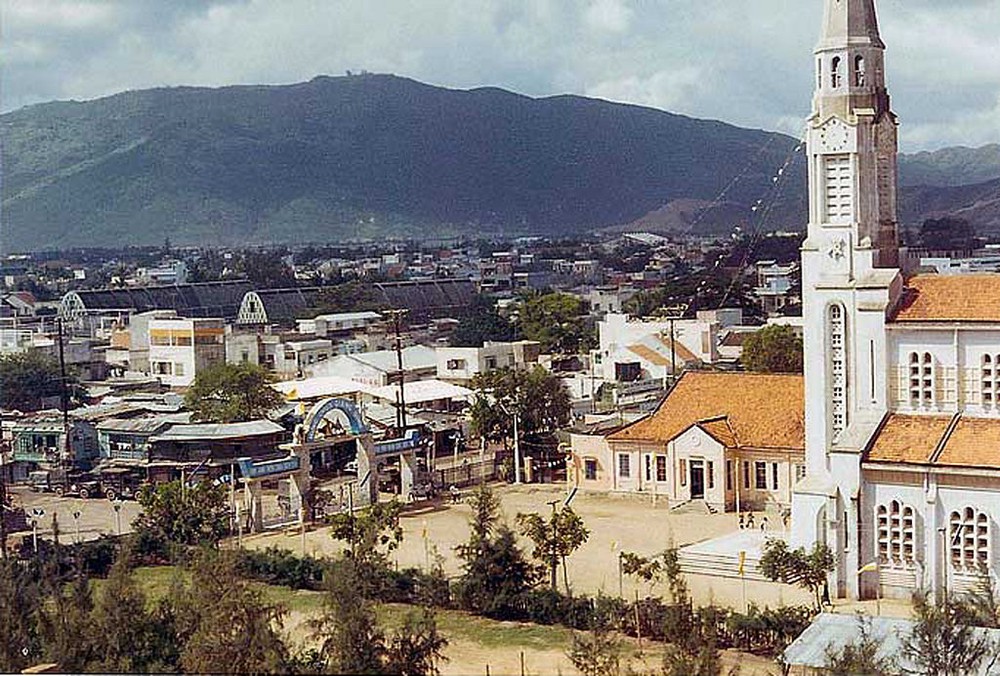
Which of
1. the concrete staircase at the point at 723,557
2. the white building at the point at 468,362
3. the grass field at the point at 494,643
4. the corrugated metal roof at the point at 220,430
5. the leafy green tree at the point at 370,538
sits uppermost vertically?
the white building at the point at 468,362

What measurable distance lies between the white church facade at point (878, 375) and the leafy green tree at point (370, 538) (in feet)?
7.09

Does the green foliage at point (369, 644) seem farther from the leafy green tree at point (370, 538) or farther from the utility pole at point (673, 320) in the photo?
the utility pole at point (673, 320)

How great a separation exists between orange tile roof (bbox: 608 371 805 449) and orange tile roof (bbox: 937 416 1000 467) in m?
2.24

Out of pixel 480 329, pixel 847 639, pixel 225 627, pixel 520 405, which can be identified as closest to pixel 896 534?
pixel 847 639

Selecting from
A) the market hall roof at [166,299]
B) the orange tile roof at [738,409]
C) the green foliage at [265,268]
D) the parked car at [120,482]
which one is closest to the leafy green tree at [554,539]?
the orange tile roof at [738,409]

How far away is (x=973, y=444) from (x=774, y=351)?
6202 millimetres

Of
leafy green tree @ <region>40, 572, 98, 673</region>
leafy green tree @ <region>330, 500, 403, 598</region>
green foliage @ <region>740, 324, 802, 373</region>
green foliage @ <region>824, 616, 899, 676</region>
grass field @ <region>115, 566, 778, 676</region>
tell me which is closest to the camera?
green foliage @ <region>824, 616, 899, 676</region>

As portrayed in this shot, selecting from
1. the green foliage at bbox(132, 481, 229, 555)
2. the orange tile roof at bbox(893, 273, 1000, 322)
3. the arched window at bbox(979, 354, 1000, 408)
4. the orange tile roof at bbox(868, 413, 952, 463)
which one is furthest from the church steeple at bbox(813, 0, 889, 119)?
the green foliage at bbox(132, 481, 229, 555)

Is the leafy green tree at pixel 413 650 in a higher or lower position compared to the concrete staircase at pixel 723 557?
higher

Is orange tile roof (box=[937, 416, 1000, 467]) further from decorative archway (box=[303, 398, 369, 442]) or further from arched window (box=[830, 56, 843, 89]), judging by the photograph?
decorative archway (box=[303, 398, 369, 442])

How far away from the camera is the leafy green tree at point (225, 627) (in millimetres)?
5844

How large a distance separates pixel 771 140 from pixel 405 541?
3.20 metres

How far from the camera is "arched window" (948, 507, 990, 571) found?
7.50m

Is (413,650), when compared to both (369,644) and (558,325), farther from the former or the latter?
(558,325)
